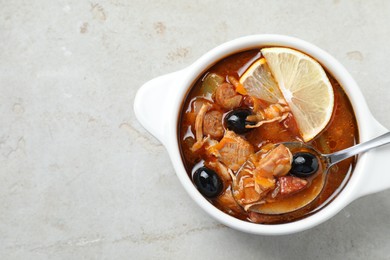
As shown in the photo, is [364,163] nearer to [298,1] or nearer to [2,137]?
[298,1]

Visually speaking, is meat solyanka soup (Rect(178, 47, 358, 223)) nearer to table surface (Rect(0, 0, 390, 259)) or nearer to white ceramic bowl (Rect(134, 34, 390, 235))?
white ceramic bowl (Rect(134, 34, 390, 235))

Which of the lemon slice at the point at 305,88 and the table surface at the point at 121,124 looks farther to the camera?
the table surface at the point at 121,124

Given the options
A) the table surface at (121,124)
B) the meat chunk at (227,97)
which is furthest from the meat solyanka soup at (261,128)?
the table surface at (121,124)

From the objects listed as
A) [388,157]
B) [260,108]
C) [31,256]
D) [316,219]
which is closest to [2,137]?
[31,256]

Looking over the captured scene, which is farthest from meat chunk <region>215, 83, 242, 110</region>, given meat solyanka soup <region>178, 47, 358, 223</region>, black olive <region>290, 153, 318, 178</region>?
black olive <region>290, 153, 318, 178</region>

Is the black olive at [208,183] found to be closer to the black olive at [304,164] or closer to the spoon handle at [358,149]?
the black olive at [304,164]
